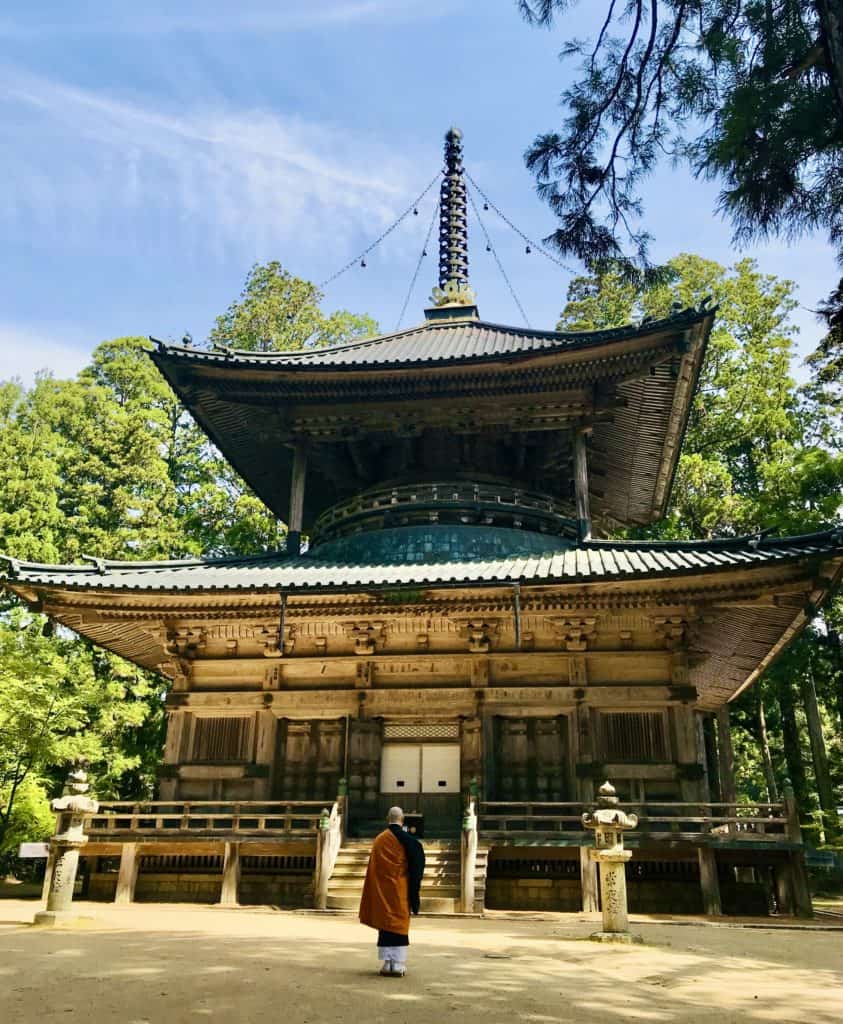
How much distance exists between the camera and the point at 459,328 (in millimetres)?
24250

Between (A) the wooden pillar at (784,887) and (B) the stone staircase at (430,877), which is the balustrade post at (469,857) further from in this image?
(A) the wooden pillar at (784,887)

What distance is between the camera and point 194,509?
1345 inches

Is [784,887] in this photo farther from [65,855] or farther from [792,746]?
[792,746]

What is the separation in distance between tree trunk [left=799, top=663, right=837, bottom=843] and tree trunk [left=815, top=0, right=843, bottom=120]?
25.3m

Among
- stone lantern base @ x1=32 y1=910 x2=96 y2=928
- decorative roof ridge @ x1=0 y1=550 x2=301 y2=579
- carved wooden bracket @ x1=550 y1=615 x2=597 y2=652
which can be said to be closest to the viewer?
stone lantern base @ x1=32 y1=910 x2=96 y2=928

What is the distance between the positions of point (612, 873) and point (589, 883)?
3886mm

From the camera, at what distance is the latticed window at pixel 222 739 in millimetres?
17109

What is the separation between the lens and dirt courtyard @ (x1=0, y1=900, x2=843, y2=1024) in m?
6.10

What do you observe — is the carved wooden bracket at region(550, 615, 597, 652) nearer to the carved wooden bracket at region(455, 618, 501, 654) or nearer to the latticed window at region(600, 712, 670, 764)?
the carved wooden bracket at region(455, 618, 501, 654)

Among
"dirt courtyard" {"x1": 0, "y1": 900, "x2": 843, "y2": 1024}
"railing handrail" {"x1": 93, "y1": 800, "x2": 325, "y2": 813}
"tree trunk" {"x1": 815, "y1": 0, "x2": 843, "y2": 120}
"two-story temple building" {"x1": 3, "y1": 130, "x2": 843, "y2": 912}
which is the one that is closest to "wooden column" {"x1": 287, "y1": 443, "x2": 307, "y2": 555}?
"two-story temple building" {"x1": 3, "y1": 130, "x2": 843, "y2": 912}

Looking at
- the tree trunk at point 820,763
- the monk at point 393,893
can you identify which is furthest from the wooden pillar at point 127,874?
the tree trunk at point 820,763

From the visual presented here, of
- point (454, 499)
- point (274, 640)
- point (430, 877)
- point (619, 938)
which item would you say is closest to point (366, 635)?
point (274, 640)

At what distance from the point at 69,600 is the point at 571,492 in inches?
481

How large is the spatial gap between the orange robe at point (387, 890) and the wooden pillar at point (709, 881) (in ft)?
26.4
